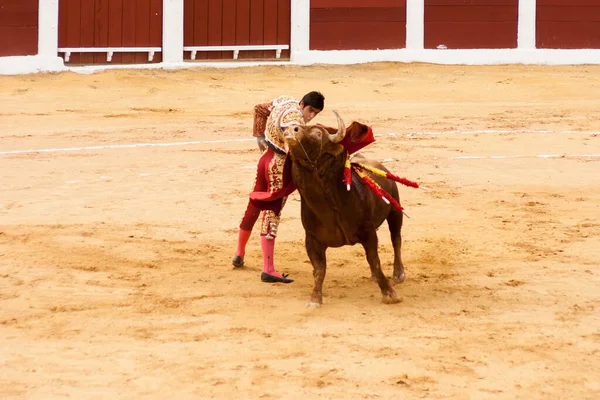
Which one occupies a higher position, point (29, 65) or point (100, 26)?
point (100, 26)

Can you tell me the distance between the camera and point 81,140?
1113 cm

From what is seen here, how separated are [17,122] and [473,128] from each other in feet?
17.7

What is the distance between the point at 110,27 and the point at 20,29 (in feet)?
4.38

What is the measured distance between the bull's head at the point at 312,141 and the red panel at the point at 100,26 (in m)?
11.2

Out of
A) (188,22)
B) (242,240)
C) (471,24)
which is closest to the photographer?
(242,240)

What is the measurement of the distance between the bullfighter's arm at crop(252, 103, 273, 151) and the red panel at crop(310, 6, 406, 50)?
1076 cm

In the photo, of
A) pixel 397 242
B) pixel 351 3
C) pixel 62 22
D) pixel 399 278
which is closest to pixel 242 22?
pixel 351 3

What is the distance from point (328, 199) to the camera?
5.15 meters

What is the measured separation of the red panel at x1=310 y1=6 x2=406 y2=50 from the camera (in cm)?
1638

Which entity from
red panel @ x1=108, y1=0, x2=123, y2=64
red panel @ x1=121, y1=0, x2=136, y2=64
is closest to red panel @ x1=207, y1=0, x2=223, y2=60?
red panel @ x1=121, y1=0, x2=136, y2=64

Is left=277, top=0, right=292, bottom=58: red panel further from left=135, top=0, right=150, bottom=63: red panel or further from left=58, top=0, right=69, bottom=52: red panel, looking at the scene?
left=58, top=0, right=69, bottom=52: red panel

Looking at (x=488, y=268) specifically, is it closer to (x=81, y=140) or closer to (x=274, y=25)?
(x=81, y=140)

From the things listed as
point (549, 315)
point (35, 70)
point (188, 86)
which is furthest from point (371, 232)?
point (35, 70)

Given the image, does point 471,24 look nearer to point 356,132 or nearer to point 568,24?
point 568,24
